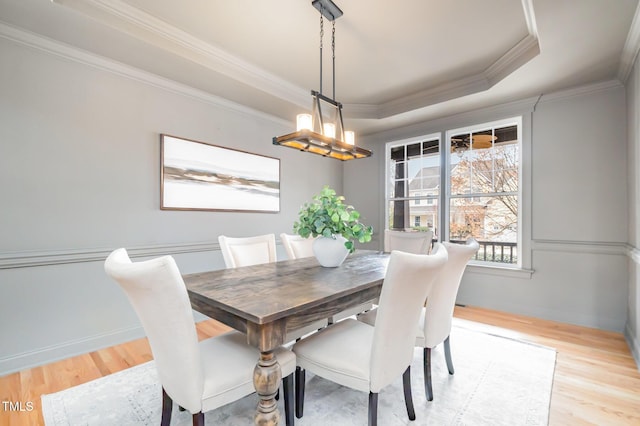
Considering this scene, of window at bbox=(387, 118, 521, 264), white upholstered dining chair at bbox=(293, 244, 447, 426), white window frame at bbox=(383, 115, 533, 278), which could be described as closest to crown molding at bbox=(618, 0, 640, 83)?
white window frame at bbox=(383, 115, 533, 278)

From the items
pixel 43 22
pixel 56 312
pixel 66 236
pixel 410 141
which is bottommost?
pixel 56 312

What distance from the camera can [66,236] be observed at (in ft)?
7.84

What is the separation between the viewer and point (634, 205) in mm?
2492

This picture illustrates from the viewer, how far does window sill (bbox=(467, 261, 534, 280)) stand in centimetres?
340

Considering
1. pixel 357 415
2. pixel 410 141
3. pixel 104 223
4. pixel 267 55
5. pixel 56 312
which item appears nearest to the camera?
pixel 357 415

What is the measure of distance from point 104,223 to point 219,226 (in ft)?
Result: 3.63

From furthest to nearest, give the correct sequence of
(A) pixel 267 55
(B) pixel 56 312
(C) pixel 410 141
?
(C) pixel 410 141 < (A) pixel 267 55 < (B) pixel 56 312

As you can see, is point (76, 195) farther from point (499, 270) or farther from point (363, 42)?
point (499, 270)

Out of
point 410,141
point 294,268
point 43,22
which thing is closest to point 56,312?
point 294,268

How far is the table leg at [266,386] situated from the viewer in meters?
1.19

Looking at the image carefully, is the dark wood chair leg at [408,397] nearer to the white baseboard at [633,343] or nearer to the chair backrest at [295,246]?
the chair backrest at [295,246]

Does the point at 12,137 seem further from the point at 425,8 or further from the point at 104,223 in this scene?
the point at 425,8

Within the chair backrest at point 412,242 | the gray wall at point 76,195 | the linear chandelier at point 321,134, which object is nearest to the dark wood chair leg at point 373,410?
the linear chandelier at point 321,134

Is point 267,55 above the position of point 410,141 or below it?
above
